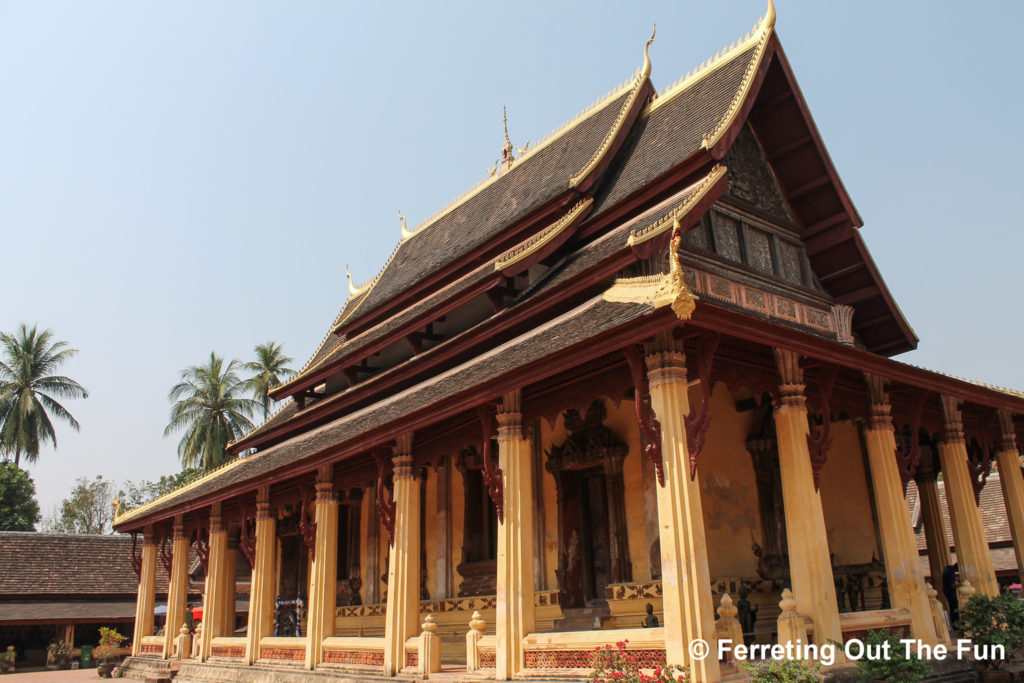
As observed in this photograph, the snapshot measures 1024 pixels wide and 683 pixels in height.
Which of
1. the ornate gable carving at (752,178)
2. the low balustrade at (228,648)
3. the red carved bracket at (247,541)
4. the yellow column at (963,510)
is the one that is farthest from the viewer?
the red carved bracket at (247,541)

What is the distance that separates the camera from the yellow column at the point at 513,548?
9.54 meters

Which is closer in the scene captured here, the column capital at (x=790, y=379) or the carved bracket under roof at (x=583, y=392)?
the carved bracket under roof at (x=583, y=392)

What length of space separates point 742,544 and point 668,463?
4.85 metres

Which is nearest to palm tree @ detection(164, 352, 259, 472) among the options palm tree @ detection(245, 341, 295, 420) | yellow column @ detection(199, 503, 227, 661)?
palm tree @ detection(245, 341, 295, 420)

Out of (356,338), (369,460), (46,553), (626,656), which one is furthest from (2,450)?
(626,656)

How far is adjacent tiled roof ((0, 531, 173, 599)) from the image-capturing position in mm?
28131

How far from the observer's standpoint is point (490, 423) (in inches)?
422

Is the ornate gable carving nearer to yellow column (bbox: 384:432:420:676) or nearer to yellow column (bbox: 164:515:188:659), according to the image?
yellow column (bbox: 384:432:420:676)

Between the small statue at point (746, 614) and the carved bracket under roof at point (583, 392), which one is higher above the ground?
the carved bracket under roof at point (583, 392)

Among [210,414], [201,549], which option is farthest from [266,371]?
[201,549]

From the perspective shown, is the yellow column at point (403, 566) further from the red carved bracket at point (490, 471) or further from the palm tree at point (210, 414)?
the palm tree at point (210, 414)

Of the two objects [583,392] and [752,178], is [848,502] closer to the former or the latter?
[752,178]

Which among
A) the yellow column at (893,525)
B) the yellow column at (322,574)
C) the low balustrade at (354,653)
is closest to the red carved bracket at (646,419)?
the yellow column at (893,525)

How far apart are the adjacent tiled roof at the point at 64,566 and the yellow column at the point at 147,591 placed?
9196 millimetres
